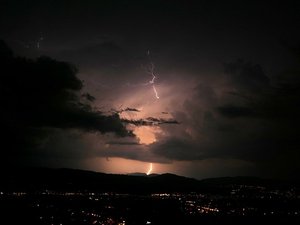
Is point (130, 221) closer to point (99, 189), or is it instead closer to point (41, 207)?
point (41, 207)

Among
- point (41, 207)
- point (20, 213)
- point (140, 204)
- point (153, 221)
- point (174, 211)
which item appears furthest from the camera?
point (140, 204)

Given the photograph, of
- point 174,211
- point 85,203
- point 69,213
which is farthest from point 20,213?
point 174,211

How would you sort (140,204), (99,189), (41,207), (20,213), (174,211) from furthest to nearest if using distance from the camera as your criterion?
(99,189) → (140,204) → (174,211) → (41,207) → (20,213)

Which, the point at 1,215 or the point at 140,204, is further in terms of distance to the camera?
the point at 140,204

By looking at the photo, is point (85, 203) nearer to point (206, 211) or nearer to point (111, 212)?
point (111, 212)

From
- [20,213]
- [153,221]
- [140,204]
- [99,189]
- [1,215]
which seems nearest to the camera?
[1,215]

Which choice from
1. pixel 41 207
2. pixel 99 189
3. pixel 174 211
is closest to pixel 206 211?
pixel 174 211

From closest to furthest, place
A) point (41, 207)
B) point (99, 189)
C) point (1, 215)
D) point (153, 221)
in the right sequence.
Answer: point (1, 215), point (153, 221), point (41, 207), point (99, 189)

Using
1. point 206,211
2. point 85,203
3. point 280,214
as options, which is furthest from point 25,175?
point 280,214

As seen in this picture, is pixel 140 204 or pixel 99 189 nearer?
pixel 140 204
